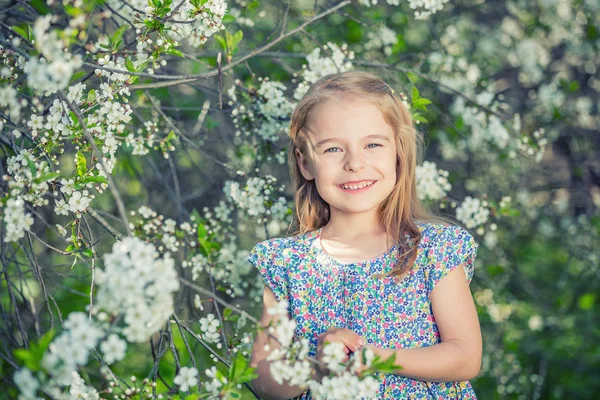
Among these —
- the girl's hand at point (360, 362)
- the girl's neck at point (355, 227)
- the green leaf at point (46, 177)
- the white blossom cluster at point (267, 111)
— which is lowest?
the girl's hand at point (360, 362)

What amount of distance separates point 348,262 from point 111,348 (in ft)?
3.03

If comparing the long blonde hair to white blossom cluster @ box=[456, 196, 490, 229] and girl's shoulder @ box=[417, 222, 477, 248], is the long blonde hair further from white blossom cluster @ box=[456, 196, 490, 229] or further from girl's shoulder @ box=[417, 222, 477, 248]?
white blossom cluster @ box=[456, 196, 490, 229]

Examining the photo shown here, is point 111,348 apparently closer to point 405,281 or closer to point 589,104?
point 405,281

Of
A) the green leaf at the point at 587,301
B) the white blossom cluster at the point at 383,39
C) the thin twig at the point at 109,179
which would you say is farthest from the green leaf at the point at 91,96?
the green leaf at the point at 587,301

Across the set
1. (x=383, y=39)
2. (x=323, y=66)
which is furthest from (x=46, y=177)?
(x=383, y=39)

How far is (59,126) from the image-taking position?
1811 millimetres

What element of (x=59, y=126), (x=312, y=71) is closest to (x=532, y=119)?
(x=312, y=71)

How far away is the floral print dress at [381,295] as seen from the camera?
6.40 ft

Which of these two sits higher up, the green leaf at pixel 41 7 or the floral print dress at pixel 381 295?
the green leaf at pixel 41 7

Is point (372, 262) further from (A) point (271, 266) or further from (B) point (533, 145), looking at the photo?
(B) point (533, 145)

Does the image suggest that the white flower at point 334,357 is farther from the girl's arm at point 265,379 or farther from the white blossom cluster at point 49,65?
the white blossom cluster at point 49,65

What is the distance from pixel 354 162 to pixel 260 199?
595 millimetres

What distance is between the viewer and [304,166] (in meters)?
2.19

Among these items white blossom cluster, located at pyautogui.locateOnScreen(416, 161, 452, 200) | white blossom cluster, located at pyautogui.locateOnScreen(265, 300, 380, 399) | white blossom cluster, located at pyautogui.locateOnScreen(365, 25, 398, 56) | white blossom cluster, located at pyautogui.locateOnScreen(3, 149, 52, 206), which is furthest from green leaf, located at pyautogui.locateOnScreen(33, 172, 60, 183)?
white blossom cluster, located at pyautogui.locateOnScreen(365, 25, 398, 56)
